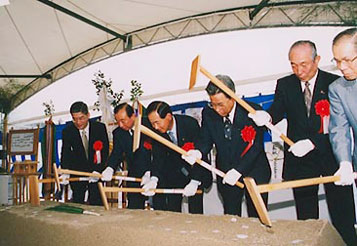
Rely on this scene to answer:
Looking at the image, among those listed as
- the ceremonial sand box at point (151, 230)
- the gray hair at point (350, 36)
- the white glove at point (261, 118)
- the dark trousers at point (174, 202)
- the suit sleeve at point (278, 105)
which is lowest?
the dark trousers at point (174, 202)

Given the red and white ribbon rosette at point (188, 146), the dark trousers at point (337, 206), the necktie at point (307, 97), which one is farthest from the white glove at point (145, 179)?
the necktie at point (307, 97)

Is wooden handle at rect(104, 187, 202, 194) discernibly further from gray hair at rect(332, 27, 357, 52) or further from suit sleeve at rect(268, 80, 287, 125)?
gray hair at rect(332, 27, 357, 52)

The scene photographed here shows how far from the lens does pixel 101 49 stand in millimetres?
7004

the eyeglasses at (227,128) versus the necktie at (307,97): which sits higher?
the necktie at (307,97)

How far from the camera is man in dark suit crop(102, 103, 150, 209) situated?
3117 millimetres

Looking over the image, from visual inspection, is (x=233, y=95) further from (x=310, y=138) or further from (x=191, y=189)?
(x=191, y=189)

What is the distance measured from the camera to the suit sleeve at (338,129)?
189cm

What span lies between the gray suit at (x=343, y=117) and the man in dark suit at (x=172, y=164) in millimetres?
1112

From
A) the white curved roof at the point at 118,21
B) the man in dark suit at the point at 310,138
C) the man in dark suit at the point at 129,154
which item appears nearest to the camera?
the man in dark suit at the point at 310,138

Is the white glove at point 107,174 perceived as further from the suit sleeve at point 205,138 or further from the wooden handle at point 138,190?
the suit sleeve at point 205,138

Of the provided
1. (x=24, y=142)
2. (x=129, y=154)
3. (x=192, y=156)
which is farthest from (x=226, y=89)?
(x=24, y=142)

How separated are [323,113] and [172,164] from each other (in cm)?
129

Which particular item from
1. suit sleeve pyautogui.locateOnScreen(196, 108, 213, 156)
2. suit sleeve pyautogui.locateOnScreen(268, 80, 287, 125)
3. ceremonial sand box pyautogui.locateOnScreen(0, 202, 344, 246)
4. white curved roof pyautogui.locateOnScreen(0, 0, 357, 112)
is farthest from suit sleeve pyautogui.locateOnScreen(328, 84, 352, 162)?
white curved roof pyautogui.locateOnScreen(0, 0, 357, 112)

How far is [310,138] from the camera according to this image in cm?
212
